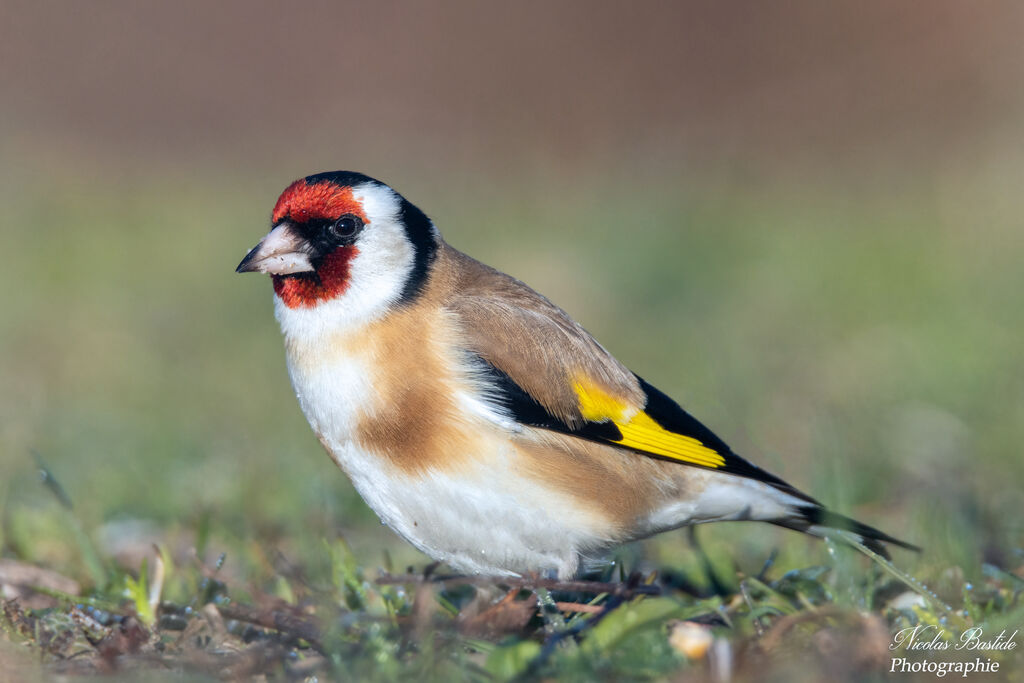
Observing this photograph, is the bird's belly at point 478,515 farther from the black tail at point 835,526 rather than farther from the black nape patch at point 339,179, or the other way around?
the black nape patch at point 339,179

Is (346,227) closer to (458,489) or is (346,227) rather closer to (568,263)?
(458,489)

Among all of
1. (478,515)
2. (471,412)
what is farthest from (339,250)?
(478,515)

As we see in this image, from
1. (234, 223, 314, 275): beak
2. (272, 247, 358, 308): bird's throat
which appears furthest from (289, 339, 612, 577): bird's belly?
(234, 223, 314, 275): beak

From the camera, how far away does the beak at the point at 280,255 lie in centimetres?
454

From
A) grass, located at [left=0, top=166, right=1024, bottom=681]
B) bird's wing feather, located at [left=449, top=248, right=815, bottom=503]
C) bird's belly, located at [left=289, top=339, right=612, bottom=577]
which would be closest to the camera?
grass, located at [left=0, top=166, right=1024, bottom=681]

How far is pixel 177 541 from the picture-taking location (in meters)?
5.57

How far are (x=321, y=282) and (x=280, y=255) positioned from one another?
7.6 inches

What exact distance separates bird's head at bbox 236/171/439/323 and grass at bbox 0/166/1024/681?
107 cm

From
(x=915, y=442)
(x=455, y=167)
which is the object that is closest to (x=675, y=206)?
(x=455, y=167)

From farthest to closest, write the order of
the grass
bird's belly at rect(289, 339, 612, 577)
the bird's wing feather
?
the bird's wing feather < bird's belly at rect(289, 339, 612, 577) < the grass

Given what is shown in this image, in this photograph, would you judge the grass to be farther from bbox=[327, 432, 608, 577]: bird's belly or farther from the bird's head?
the bird's head

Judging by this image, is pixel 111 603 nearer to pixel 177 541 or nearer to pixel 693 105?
pixel 177 541

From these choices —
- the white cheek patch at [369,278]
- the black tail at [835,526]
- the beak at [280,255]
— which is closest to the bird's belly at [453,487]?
the white cheek patch at [369,278]

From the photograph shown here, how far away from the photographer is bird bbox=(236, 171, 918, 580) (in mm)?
4266
